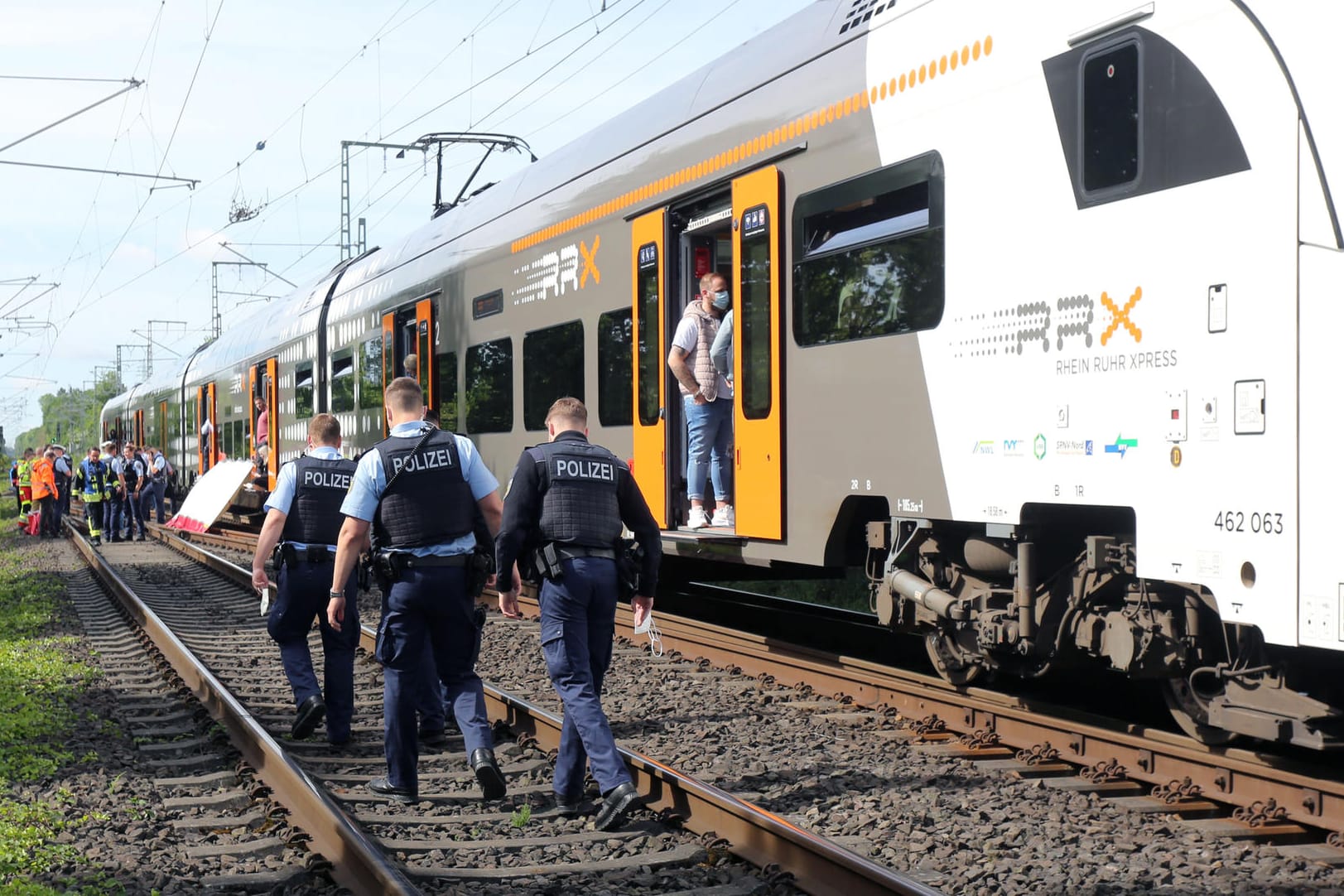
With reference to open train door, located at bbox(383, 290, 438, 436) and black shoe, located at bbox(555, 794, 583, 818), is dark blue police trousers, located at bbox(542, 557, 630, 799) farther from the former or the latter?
open train door, located at bbox(383, 290, 438, 436)

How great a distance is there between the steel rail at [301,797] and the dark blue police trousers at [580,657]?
0.95 m

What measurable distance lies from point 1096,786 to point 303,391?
16351 millimetres

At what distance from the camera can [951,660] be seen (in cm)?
773

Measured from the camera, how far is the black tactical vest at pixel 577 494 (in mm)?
5938

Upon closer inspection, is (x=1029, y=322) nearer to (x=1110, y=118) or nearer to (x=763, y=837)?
(x=1110, y=118)

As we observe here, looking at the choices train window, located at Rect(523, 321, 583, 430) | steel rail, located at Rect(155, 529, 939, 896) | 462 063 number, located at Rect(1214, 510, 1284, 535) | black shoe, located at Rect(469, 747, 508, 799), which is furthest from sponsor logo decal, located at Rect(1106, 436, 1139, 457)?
train window, located at Rect(523, 321, 583, 430)

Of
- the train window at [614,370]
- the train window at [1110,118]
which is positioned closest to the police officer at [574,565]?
the train window at [1110,118]

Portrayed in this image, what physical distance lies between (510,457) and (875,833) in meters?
7.45

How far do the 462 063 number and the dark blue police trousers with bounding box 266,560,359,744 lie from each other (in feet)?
13.6

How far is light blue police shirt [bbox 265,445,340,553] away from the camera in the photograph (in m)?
7.66

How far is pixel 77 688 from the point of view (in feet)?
31.4

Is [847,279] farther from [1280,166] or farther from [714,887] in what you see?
[714,887]

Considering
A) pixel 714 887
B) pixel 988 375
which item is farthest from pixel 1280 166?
pixel 714 887

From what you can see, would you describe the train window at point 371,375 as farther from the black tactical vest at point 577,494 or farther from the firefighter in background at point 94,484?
the black tactical vest at point 577,494
